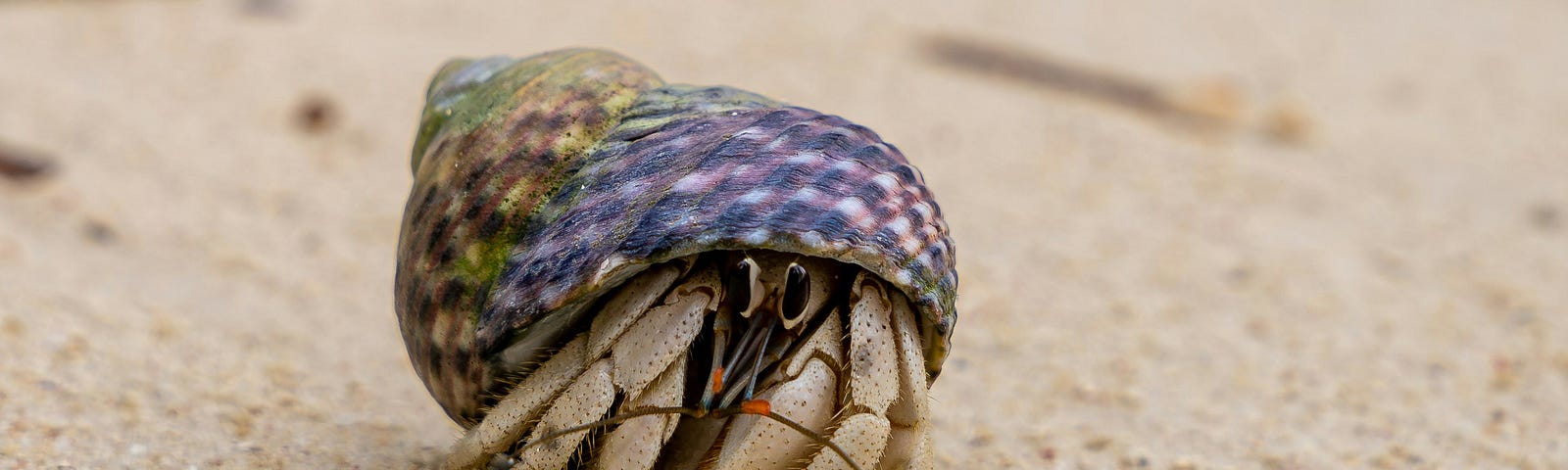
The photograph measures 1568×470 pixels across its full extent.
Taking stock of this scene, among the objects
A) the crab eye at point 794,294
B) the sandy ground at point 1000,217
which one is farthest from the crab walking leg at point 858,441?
the sandy ground at point 1000,217

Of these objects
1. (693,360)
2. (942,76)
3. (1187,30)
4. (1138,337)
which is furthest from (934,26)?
(693,360)

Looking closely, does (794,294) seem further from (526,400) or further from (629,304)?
(526,400)

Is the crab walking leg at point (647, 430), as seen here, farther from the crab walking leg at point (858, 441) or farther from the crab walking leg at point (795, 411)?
the crab walking leg at point (858, 441)

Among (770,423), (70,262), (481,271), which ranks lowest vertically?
(70,262)

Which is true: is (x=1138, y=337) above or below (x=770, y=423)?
below

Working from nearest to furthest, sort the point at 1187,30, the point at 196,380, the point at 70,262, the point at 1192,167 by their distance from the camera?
1. the point at 196,380
2. the point at 70,262
3. the point at 1192,167
4. the point at 1187,30

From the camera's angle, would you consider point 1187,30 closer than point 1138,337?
No

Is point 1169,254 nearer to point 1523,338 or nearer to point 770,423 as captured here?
point 1523,338
